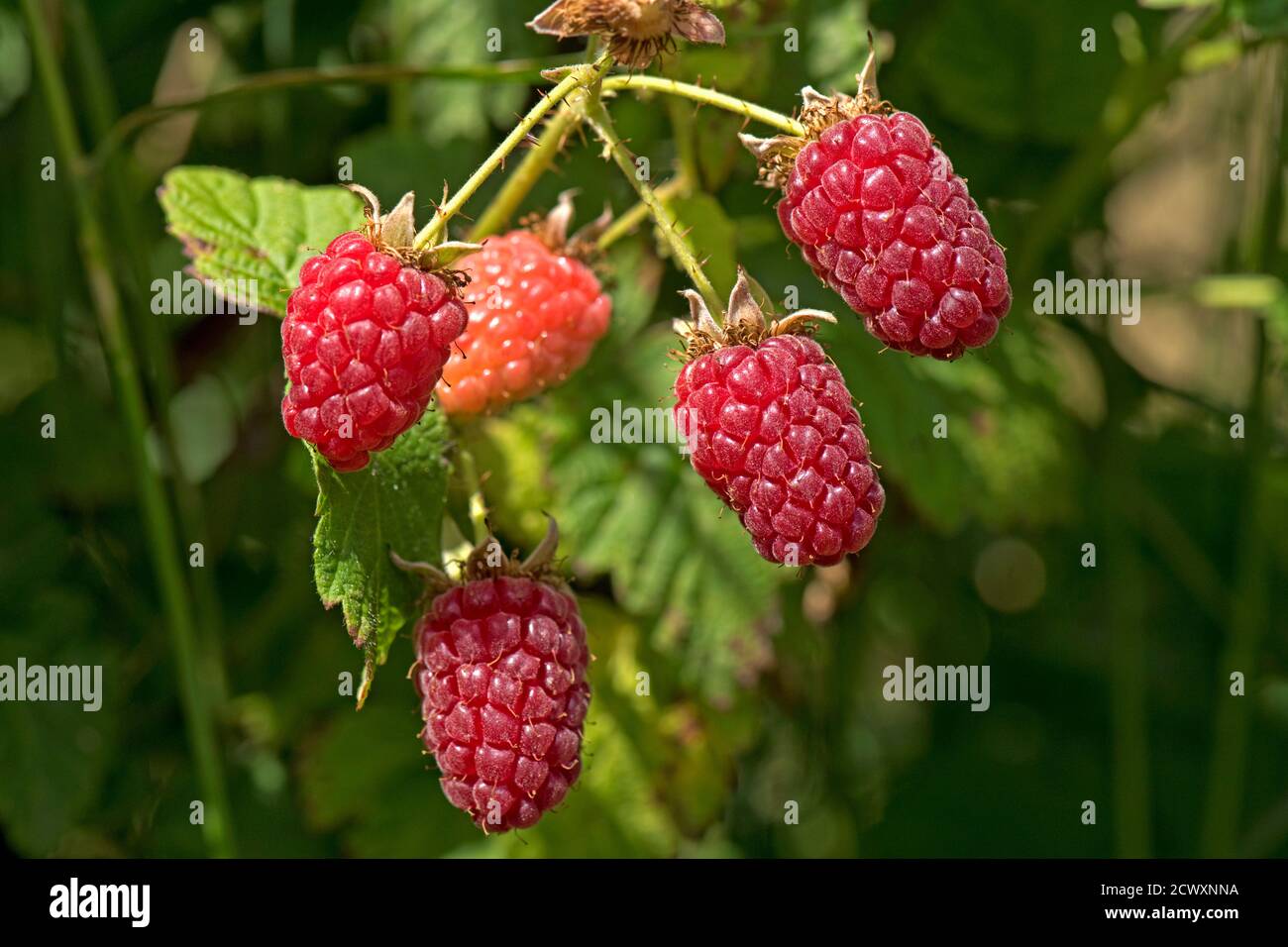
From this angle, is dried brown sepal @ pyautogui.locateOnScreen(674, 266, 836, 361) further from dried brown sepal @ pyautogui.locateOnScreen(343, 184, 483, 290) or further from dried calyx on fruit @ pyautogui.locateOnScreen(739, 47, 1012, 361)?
dried brown sepal @ pyautogui.locateOnScreen(343, 184, 483, 290)

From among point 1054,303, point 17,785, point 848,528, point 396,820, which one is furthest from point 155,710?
point 1054,303

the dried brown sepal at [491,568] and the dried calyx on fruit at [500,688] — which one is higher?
the dried brown sepal at [491,568]

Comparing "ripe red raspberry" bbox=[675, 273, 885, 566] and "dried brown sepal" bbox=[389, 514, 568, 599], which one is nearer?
"ripe red raspberry" bbox=[675, 273, 885, 566]

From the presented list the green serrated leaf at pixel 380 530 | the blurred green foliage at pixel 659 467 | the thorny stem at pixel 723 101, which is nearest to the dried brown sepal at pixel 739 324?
the thorny stem at pixel 723 101

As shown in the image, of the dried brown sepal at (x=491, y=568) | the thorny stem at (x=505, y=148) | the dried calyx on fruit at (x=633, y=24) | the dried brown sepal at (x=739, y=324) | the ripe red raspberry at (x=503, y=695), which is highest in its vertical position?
the dried calyx on fruit at (x=633, y=24)

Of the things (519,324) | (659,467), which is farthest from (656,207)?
(659,467)

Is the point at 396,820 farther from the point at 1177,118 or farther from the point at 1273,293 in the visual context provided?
the point at 1177,118

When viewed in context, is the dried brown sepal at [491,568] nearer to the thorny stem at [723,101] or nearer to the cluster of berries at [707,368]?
the cluster of berries at [707,368]

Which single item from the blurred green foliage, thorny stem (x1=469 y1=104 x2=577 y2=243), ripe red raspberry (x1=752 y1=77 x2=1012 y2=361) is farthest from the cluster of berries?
the blurred green foliage
